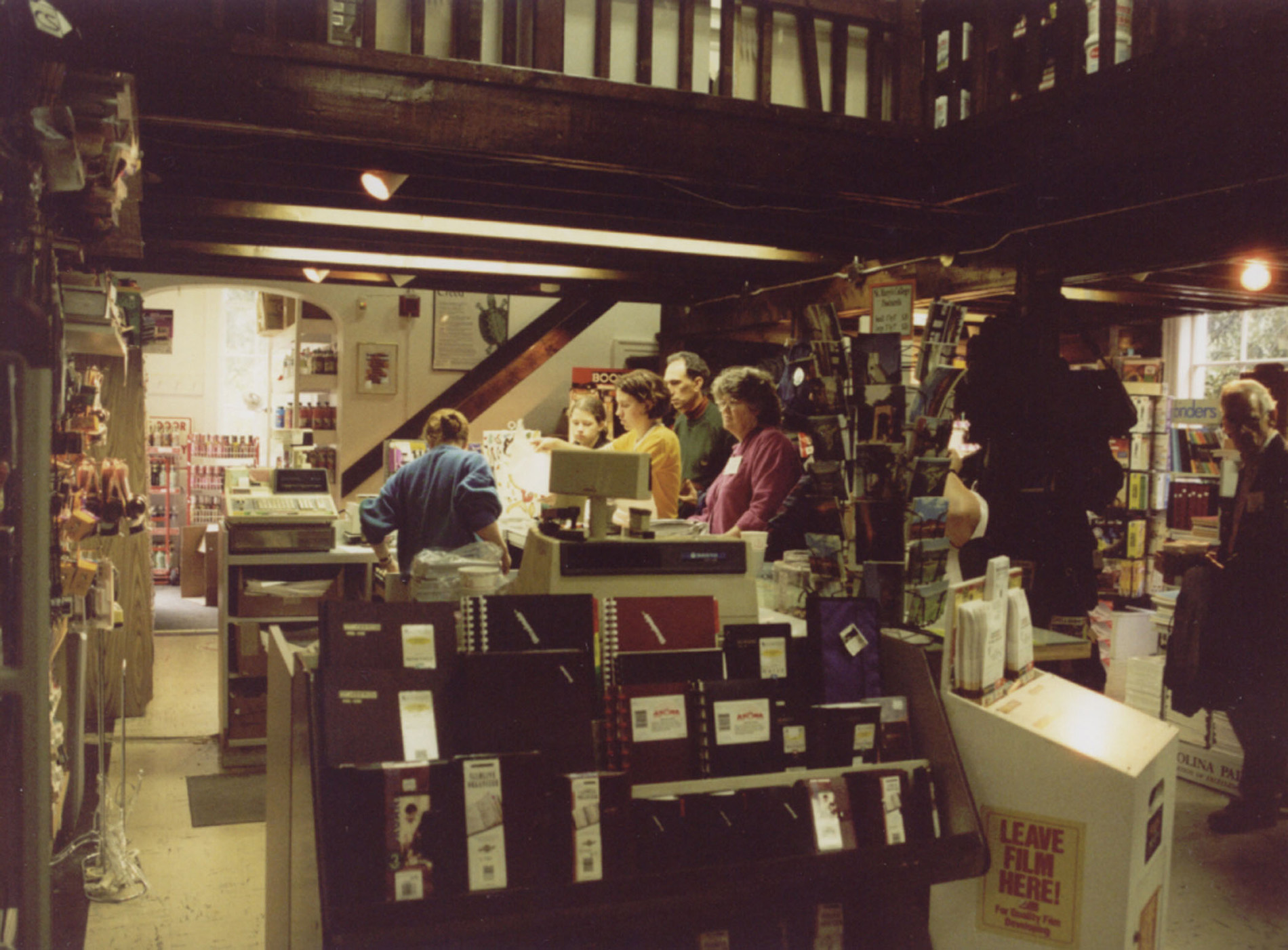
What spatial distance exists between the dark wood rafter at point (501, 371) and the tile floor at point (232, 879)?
12.2 feet

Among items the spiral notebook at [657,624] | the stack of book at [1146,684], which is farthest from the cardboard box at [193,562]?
the spiral notebook at [657,624]

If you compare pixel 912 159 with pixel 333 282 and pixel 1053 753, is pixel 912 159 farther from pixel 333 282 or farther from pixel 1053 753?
pixel 333 282

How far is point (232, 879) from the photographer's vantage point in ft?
11.5

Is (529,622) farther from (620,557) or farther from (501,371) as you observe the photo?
(501,371)

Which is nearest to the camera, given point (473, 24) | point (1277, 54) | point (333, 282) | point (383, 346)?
point (1277, 54)

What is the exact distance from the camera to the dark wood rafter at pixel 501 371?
27.0ft

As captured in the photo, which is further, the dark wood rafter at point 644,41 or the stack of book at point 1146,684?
the stack of book at point 1146,684

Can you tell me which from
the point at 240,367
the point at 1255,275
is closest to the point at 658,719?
the point at 1255,275

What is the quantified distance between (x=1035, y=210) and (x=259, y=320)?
32.4 ft

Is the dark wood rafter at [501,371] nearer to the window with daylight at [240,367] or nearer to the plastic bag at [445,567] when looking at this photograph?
Result: the plastic bag at [445,567]

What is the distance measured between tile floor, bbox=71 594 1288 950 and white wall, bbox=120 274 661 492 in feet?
12.9

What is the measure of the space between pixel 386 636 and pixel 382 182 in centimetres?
281

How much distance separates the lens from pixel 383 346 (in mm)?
8406

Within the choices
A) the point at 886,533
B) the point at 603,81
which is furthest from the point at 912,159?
the point at 886,533
